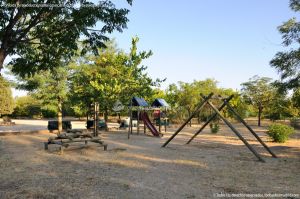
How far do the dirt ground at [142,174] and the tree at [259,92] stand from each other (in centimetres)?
2688

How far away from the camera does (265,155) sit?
11352 millimetres

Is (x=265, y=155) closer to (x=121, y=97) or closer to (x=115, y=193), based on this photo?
(x=115, y=193)

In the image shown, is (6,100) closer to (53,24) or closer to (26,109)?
(26,109)

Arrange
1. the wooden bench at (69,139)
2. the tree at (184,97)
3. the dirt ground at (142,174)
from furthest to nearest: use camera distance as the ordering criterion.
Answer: the tree at (184,97)
the wooden bench at (69,139)
the dirt ground at (142,174)

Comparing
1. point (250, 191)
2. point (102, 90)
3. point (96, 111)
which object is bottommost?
point (250, 191)

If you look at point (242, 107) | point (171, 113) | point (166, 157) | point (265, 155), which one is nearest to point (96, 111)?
point (166, 157)

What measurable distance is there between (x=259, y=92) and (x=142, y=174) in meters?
33.1

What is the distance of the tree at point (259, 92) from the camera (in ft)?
121

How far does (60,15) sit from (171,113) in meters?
32.8

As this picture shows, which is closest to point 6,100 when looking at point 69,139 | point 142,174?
point 69,139
